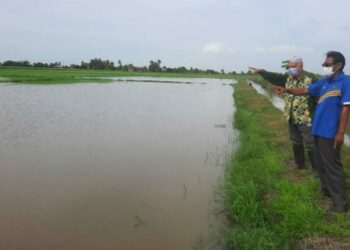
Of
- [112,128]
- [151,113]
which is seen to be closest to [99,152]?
[112,128]

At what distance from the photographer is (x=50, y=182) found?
6.98 metres

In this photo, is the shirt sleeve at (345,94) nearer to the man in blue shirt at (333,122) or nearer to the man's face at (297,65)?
the man in blue shirt at (333,122)

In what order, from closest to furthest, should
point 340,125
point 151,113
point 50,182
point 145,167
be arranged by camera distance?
point 340,125 → point 50,182 → point 145,167 → point 151,113

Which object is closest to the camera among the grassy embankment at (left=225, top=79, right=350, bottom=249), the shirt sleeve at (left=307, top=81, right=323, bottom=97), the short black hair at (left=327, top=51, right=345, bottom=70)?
the grassy embankment at (left=225, top=79, right=350, bottom=249)

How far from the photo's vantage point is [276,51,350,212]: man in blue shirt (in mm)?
4766

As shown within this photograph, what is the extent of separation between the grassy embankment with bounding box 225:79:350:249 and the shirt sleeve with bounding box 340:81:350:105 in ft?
4.19

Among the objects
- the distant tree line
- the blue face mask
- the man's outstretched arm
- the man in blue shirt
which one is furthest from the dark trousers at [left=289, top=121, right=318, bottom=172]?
the distant tree line

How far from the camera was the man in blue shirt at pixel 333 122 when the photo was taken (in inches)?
188

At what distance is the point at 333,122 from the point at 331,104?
21 centimetres

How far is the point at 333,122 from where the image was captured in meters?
4.87

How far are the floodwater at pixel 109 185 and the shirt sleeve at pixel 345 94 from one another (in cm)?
219

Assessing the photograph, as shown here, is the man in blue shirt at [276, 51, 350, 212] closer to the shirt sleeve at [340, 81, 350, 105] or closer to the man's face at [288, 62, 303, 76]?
the shirt sleeve at [340, 81, 350, 105]

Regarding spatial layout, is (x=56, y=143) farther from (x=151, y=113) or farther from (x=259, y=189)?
(x=151, y=113)

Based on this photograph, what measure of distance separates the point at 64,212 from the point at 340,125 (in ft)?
12.3
